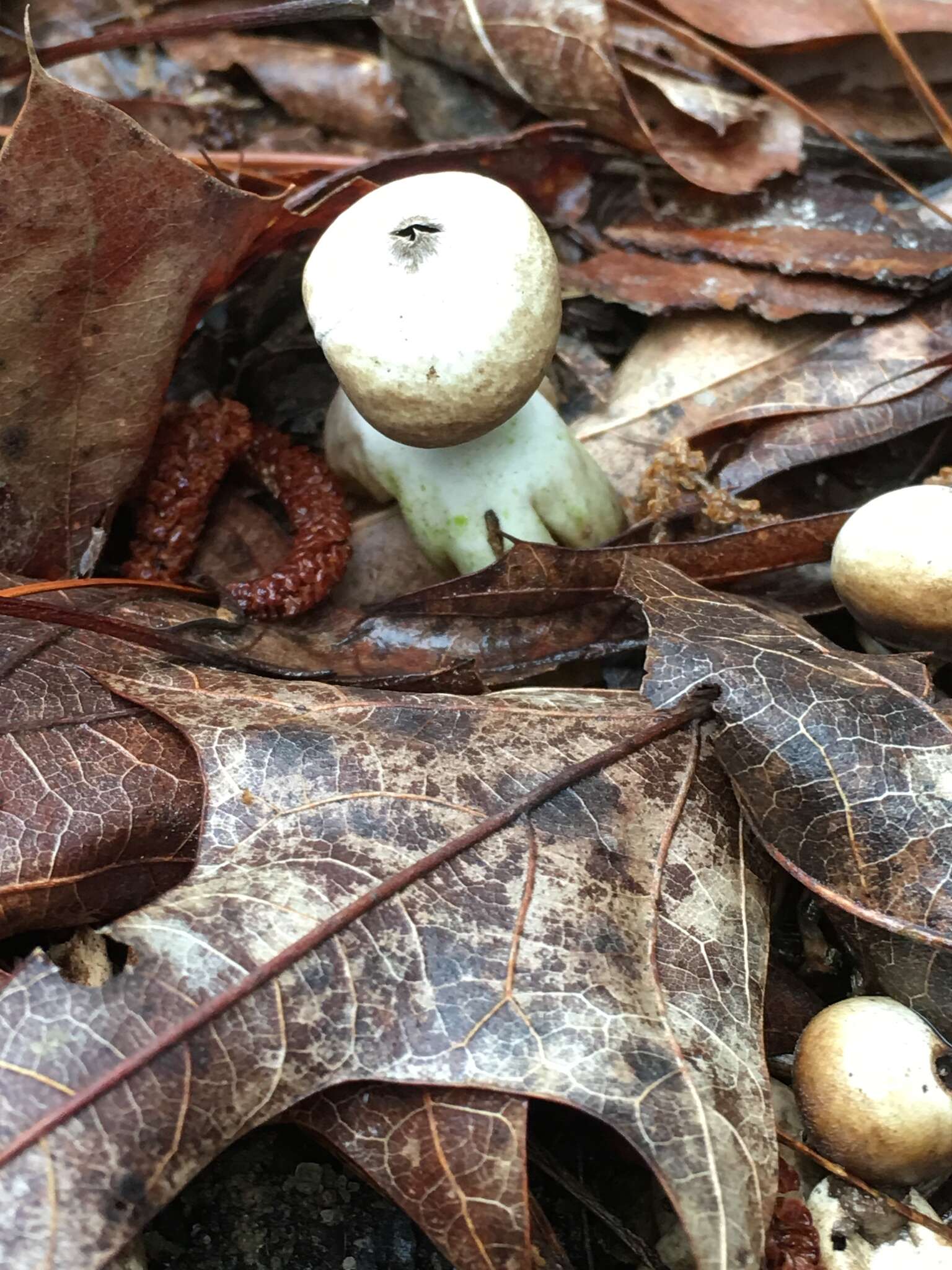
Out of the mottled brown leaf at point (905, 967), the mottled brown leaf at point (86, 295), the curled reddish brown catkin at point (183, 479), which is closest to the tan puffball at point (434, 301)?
the mottled brown leaf at point (86, 295)

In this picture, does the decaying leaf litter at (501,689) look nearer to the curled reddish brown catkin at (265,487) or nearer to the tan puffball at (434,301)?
the curled reddish brown catkin at (265,487)

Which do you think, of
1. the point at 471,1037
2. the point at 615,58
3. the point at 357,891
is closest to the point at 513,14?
the point at 615,58

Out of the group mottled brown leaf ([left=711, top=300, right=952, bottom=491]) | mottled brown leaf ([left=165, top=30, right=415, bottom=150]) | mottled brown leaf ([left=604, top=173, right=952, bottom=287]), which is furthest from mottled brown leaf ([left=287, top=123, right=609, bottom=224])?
mottled brown leaf ([left=711, top=300, right=952, bottom=491])

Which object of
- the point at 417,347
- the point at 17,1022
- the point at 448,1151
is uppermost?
the point at 417,347

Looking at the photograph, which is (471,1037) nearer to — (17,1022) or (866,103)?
(17,1022)

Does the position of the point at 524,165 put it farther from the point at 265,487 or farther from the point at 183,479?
the point at 183,479

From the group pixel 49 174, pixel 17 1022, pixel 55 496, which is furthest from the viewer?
pixel 55 496
